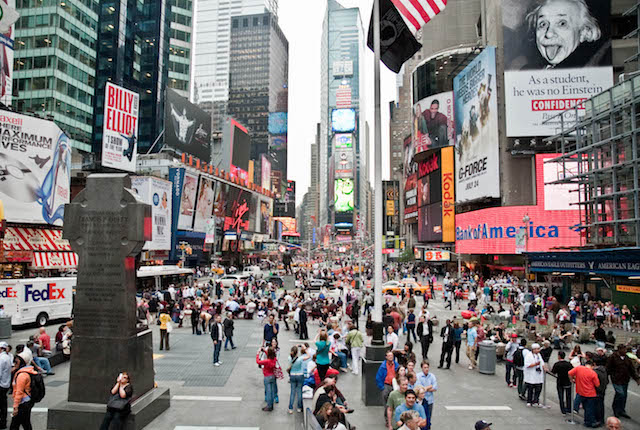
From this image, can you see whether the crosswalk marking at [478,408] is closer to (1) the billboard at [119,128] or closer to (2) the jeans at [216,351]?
(2) the jeans at [216,351]

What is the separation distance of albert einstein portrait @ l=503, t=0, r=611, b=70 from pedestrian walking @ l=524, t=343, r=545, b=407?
157 feet

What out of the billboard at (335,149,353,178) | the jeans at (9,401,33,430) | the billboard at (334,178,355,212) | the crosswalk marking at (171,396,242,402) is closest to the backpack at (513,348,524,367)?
the crosswalk marking at (171,396,242,402)

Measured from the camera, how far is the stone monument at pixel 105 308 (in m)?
8.45

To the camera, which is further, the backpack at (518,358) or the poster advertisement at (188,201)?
the poster advertisement at (188,201)

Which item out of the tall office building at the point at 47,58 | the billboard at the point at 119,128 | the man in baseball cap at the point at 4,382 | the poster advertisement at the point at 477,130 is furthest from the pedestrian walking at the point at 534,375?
the tall office building at the point at 47,58

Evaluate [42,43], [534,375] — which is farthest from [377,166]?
[42,43]

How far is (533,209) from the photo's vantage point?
155ft

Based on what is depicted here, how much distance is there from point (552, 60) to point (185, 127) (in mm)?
50788

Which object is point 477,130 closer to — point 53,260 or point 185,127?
point 185,127

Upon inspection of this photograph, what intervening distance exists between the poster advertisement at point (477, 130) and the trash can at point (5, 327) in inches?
1917

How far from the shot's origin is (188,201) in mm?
61094

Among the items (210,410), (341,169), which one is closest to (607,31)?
(210,410)

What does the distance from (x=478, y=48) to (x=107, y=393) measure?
2756 inches

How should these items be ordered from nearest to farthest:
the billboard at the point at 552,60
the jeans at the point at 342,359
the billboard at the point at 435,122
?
1. the jeans at the point at 342,359
2. the billboard at the point at 552,60
3. the billboard at the point at 435,122
